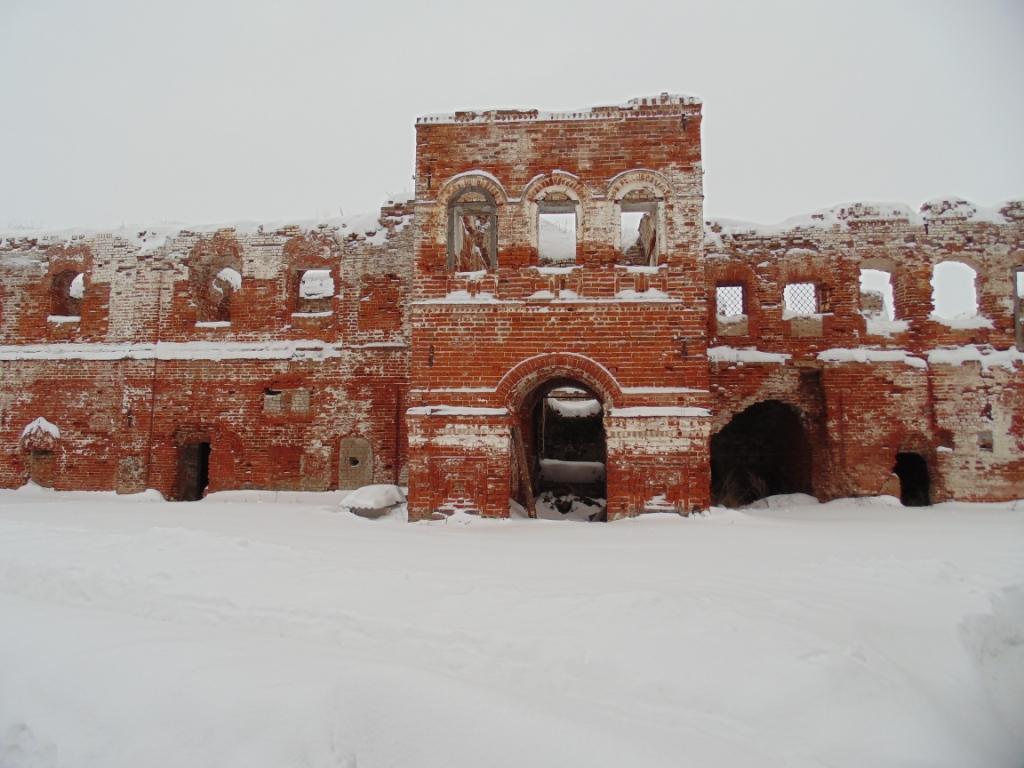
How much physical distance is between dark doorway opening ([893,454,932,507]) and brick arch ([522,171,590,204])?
8.76 metres

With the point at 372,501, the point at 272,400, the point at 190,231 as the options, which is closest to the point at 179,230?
the point at 190,231

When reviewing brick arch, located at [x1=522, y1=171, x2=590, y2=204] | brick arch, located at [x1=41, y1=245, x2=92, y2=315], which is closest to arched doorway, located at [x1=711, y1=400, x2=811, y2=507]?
brick arch, located at [x1=522, y1=171, x2=590, y2=204]

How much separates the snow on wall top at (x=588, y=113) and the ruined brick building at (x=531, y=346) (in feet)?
0.14

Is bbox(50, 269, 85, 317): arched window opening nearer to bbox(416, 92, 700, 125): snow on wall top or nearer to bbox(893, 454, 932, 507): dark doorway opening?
bbox(416, 92, 700, 125): snow on wall top

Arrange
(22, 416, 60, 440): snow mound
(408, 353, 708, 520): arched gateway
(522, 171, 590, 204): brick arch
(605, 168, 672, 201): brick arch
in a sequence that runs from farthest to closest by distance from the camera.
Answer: (22, 416, 60, 440): snow mound → (522, 171, 590, 204): brick arch → (605, 168, 672, 201): brick arch → (408, 353, 708, 520): arched gateway

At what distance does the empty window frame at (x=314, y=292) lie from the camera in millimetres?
14230

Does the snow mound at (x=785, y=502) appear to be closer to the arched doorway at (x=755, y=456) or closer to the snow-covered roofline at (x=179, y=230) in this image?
the arched doorway at (x=755, y=456)

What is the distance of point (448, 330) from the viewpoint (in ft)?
31.5

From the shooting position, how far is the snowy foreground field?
305 cm

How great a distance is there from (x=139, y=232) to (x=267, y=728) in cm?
1410

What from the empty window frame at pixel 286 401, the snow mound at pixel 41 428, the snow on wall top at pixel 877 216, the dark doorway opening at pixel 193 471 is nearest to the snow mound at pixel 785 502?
the snow on wall top at pixel 877 216

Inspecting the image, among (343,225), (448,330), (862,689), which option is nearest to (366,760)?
(862,689)

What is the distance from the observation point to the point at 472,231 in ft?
45.9

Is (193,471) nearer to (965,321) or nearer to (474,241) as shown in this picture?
(474,241)
